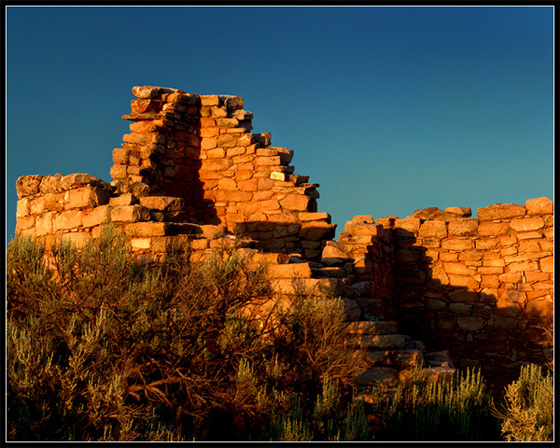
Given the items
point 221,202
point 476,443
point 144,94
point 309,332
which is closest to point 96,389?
point 309,332

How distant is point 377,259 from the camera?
29.4 ft

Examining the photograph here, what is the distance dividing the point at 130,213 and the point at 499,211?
6.32 metres

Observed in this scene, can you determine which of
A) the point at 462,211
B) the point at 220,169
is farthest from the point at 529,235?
the point at 220,169

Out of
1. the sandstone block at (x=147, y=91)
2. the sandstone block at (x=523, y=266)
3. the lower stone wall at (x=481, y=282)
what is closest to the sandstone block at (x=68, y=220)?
the sandstone block at (x=147, y=91)

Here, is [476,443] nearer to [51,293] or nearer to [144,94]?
[51,293]

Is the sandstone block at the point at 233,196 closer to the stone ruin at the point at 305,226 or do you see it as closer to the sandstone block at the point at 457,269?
the stone ruin at the point at 305,226

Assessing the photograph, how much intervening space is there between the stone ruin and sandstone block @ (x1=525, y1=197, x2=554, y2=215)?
0.06 feet

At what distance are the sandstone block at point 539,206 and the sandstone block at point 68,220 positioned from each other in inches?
289

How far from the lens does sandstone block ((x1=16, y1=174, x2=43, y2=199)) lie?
8719mm

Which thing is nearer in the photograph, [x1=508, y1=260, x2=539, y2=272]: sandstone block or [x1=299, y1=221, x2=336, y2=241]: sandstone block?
[x1=508, y1=260, x2=539, y2=272]: sandstone block

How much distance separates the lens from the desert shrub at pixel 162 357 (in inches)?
154

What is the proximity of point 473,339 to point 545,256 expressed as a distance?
187 centimetres

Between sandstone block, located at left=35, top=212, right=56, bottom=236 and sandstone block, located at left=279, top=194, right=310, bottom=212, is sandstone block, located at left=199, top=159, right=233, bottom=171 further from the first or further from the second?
sandstone block, located at left=35, top=212, right=56, bottom=236

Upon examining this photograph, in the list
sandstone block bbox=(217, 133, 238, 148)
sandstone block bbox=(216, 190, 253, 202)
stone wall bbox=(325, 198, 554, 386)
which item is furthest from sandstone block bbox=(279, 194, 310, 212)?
sandstone block bbox=(217, 133, 238, 148)
